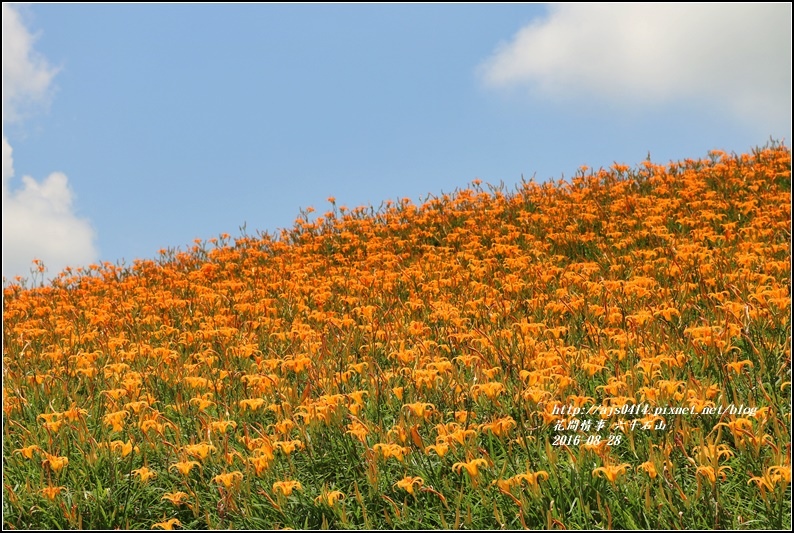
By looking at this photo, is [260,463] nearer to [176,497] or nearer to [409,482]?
[176,497]

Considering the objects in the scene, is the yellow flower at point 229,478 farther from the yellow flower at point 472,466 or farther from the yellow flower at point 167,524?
the yellow flower at point 472,466

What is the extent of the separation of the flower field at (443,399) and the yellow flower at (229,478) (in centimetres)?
5

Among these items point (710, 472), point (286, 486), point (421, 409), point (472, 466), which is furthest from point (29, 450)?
point (710, 472)

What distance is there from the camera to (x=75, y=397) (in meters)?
6.05

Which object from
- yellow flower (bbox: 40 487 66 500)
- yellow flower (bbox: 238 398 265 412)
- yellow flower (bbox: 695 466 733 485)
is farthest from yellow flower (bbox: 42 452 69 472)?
yellow flower (bbox: 695 466 733 485)

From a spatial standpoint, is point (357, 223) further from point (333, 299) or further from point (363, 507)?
point (363, 507)

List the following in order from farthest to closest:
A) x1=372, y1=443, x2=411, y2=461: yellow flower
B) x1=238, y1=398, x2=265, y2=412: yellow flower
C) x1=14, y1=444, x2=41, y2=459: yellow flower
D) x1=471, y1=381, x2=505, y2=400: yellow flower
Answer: x1=238, y1=398, x2=265, y2=412: yellow flower, x1=14, y1=444, x2=41, y2=459: yellow flower, x1=471, y1=381, x2=505, y2=400: yellow flower, x1=372, y1=443, x2=411, y2=461: yellow flower

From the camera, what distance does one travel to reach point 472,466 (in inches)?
147

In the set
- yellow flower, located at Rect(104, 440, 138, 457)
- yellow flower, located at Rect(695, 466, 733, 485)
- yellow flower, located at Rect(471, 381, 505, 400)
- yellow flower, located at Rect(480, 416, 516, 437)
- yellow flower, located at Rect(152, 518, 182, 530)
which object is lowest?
yellow flower, located at Rect(152, 518, 182, 530)

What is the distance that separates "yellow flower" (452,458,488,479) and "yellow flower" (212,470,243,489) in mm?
1216

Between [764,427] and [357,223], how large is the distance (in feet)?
33.2

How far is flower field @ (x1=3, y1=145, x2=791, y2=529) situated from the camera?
3814 mm

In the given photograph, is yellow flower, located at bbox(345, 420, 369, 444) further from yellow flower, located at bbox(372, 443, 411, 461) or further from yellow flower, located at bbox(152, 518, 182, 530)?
yellow flower, located at bbox(152, 518, 182, 530)

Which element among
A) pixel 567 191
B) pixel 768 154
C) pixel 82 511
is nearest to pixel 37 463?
pixel 82 511
